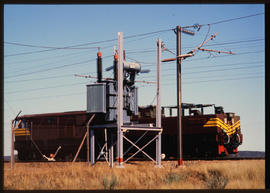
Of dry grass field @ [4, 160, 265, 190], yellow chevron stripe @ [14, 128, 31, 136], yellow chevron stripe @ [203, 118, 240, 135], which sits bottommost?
dry grass field @ [4, 160, 265, 190]

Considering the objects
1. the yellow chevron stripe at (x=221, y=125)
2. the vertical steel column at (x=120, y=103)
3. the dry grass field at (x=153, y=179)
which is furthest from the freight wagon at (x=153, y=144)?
the dry grass field at (x=153, y=179)

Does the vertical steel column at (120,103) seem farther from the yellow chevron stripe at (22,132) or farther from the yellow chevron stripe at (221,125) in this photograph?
the yellow chevron stripe at (22,132)

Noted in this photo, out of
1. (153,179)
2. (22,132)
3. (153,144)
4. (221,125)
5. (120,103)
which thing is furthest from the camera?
(22,132)

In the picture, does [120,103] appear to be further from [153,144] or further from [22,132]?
[22,132]

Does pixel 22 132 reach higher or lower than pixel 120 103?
lower

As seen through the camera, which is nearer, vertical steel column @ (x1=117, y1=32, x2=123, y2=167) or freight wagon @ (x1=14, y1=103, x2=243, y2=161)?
vertical steel column @ (x1=117, y1=32, x2=123, y2=167)

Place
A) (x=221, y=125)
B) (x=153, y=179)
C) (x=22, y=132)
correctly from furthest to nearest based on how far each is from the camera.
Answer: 1. (x=22, y=132)
2. (x=221, y=125)
3. (x=153, y=179)

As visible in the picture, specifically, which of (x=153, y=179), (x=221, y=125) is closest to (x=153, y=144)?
(x=221, y=125)

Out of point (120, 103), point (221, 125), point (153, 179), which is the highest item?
point (120, 103)

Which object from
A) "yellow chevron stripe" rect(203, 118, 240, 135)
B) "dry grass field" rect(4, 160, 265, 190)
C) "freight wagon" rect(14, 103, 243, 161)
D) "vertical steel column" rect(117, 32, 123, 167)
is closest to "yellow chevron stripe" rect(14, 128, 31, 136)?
"freight wagon" rect(14, 103, 243, 161)

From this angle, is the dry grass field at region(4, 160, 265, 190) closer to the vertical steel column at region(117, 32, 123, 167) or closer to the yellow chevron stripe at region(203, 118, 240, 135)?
the vertical steel column at region(117, 32, 123, 167)

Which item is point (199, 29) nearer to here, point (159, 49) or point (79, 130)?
point (159, 49)

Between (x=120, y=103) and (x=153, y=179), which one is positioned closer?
(x=153, y=179)
